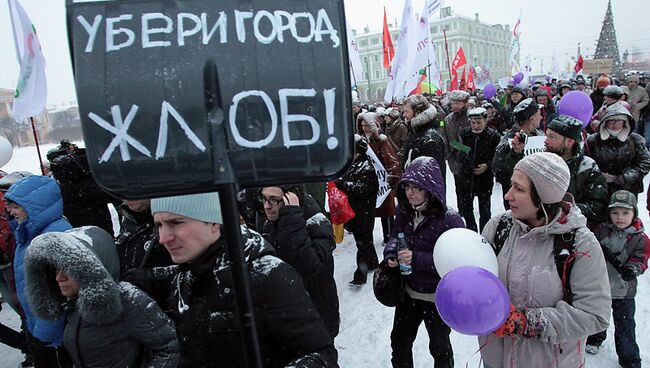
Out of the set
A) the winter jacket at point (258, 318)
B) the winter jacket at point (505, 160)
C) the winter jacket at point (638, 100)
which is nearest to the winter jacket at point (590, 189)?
the winter jacket at point (505, 160)

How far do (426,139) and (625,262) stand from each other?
109 inches

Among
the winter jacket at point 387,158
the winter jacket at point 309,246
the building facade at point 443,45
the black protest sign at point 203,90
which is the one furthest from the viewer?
the building facade at point 443,45

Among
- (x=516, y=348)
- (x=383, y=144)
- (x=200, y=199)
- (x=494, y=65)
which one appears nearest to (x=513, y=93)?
(x=383, y=144)

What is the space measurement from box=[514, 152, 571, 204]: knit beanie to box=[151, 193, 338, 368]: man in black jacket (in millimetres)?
1342

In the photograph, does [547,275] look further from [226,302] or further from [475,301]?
[226,302]

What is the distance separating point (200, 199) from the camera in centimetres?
166

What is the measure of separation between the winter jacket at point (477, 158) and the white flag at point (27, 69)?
622 centimetres

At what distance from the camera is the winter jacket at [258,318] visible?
1.45 metres

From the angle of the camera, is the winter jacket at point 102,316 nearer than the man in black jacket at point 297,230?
Yes

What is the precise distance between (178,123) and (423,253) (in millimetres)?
2233

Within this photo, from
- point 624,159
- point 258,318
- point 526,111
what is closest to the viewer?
point 258,318

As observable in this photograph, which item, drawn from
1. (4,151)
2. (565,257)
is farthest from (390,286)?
(4,151)

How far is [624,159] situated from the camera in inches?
173

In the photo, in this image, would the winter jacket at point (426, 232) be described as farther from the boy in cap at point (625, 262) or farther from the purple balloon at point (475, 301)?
the boy in cap at point (625, 262)
